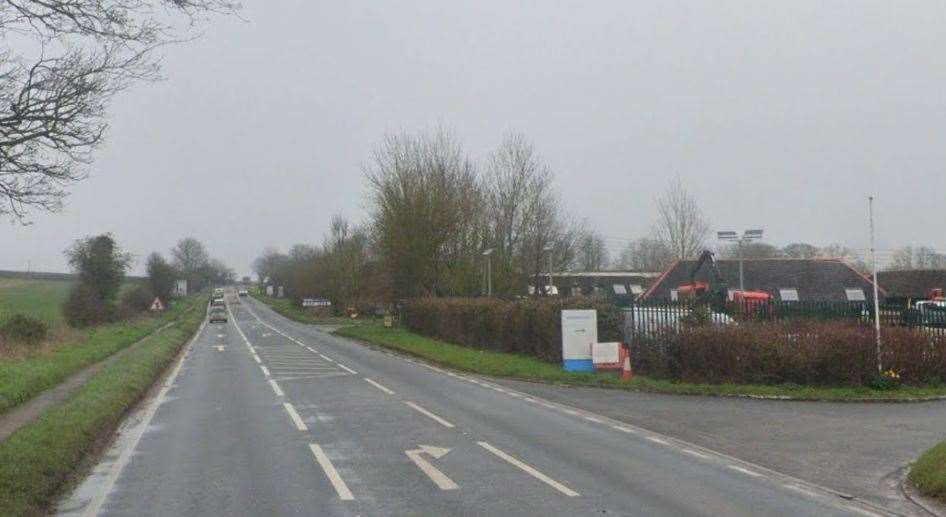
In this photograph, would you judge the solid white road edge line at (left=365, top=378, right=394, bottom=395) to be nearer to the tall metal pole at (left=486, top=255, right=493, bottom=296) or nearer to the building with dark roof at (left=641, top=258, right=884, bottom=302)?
the tall metal pole at (left=486, top=255, right=493, bottom=296)

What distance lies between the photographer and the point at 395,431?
1322 centimetres

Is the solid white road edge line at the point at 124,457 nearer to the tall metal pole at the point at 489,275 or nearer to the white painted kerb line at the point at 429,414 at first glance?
the white painted kerb line at the point at 429,414

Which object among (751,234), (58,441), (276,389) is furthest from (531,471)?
(751,234)

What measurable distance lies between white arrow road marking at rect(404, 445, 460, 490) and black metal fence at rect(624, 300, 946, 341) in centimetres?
1121

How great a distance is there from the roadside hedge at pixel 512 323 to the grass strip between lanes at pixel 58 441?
441 inches

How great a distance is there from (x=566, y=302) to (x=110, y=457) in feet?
51.5

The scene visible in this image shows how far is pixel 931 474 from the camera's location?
9.41 metres

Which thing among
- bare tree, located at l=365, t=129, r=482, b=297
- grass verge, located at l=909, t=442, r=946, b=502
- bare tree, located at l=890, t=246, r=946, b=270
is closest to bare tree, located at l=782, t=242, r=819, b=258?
bare tree, located at l=890, t=246, r=946, b=270

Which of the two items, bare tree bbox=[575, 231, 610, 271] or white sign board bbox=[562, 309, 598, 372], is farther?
bare tree bbox=[575, 231, 610, 271]

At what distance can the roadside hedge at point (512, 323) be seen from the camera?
24.3m

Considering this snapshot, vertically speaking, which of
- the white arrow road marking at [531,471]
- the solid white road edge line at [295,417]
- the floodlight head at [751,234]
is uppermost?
the floodlight head at [751,234]

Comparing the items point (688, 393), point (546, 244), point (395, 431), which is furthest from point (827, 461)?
point (546, 244)

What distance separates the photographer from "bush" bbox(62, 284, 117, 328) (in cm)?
5253

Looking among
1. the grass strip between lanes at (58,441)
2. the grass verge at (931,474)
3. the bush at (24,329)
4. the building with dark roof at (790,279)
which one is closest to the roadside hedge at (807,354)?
the grass verge at (931,474)
